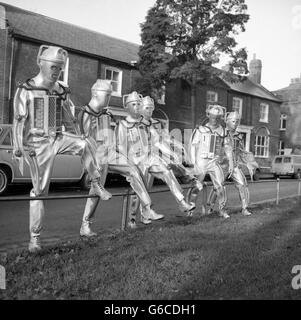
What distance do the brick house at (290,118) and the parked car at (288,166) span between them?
670 centimetres

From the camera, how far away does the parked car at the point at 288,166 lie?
2766 centimetres

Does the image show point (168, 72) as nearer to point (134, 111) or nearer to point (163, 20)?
point (163, 20)

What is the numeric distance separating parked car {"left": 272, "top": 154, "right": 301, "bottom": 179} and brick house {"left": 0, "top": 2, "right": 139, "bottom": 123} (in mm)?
11495

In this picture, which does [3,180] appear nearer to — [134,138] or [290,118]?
[134,138]

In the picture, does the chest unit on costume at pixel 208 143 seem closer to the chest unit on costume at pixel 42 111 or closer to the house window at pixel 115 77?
the chest unit on costume at pixel 42 111

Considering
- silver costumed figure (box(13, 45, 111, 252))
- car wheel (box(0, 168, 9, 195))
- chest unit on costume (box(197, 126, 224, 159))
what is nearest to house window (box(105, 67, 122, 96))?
car wheel (box(0, 168, 9, 195))

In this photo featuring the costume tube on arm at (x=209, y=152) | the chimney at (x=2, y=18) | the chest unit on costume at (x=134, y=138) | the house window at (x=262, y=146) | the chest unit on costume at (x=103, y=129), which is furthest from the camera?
the house window at (x=262, y=146)

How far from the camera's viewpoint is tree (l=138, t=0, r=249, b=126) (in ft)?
64.3

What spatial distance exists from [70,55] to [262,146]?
59.6 feet

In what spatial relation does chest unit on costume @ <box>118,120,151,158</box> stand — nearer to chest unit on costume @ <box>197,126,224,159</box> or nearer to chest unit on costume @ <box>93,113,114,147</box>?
chest unit on costume @ <box>93,113,114,147</box>

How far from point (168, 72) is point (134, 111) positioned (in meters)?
14.5

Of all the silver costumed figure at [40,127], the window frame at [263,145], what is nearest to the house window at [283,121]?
the window frame at [263,145]

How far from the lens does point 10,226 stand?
6512 millimetres

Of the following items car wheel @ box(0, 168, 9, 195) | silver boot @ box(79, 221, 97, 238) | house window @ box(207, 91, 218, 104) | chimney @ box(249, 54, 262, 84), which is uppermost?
chimney @ box(249, 54, 262, 84)
